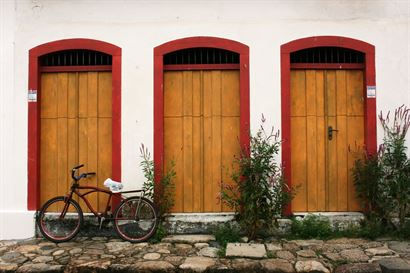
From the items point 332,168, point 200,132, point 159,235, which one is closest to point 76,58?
point 200,132

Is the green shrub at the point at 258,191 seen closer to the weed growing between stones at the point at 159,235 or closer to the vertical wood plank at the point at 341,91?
the weed growing between stones at the point at 159,235

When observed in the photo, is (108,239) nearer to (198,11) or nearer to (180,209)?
(180,209)

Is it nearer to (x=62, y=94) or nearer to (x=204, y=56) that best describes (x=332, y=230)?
(x=204, y=56)

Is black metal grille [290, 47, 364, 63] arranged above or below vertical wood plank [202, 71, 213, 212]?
above

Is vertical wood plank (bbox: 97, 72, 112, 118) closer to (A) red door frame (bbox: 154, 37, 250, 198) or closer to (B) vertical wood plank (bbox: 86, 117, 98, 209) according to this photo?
(B) vertical wood plank (bbox: 86, 117, 98, 209)

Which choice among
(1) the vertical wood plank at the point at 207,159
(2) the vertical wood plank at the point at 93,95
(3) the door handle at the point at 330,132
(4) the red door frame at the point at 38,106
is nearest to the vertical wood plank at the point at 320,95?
(3) the door handle at the point at 330,132

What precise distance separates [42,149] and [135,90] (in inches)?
73.4

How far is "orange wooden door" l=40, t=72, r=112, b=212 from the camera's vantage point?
21.5 ft

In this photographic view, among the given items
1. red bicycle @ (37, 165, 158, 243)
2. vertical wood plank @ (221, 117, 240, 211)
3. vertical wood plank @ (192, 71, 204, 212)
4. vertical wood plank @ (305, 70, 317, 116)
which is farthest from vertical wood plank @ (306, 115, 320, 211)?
red bicycle @ (37, 165, 158, 243)

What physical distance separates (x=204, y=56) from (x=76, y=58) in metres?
2.15

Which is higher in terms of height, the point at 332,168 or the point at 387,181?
the point at 332,168

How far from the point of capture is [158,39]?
6.41 m

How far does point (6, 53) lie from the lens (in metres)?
6.50

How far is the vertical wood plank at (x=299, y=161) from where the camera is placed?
645cm
